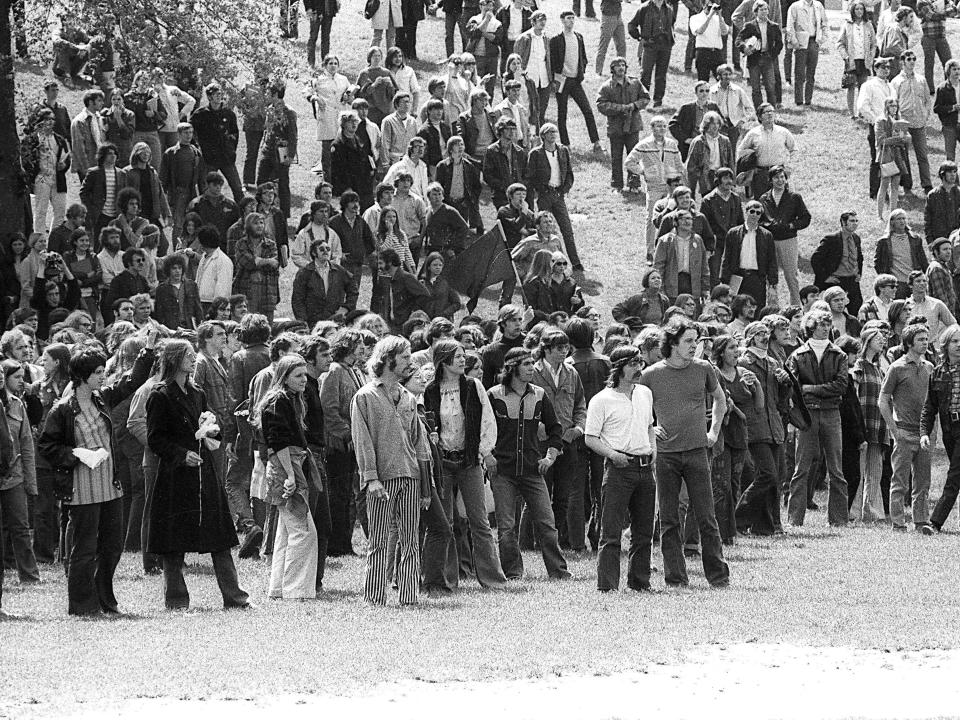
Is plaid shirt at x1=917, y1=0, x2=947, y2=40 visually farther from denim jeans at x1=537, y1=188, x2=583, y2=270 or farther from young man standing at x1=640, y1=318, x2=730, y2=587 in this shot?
young man standing at x1=640, y1=318, x2=730, y2=587

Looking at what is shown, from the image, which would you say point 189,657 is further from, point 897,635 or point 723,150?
point 723,150

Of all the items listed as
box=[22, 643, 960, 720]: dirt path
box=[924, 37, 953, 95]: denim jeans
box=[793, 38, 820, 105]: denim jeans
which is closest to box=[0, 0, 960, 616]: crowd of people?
box=[924, 37, 953, 95]: denim jeans

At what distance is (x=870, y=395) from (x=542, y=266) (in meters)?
4.94

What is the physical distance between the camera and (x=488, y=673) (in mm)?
9586

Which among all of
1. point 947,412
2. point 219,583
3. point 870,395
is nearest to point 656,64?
point 870,395

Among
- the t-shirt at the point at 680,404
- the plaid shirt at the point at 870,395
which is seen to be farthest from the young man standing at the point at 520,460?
the plaid shirt at the point at 870,395

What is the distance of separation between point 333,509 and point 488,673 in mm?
4590

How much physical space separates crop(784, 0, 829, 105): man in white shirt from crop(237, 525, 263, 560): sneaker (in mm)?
20442

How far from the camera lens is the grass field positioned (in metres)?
9.41

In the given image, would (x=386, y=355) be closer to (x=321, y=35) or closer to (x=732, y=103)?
(x=732, y=103)

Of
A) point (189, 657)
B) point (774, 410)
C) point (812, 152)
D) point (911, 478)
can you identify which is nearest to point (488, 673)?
point (189, 657)

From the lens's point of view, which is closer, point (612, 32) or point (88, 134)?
point (88, 134)

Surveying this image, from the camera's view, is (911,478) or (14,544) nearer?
(14,544)

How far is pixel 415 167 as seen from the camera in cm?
2298
